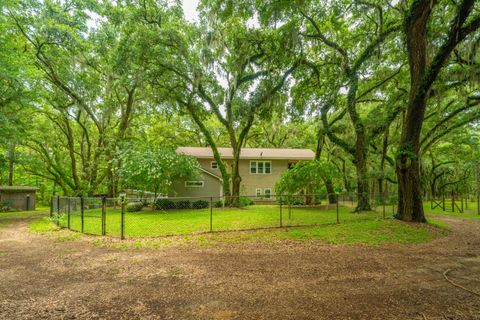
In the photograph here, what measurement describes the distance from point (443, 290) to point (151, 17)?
57.0ft

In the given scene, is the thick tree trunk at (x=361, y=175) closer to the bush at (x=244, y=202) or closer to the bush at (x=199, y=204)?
the bush at (x=244, y=202)

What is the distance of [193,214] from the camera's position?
44.5 feet

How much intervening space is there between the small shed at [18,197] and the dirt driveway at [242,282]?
1785 centimetres

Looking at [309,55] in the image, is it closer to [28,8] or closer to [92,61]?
[92,61]

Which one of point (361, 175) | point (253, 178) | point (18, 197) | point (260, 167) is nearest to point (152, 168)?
point (253, 178)

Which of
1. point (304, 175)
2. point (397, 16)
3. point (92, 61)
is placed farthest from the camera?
point (92, 61)

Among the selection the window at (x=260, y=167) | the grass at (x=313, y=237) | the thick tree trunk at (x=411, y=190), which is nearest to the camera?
the grass at (x=313, y=237)

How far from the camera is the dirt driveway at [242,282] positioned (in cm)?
324

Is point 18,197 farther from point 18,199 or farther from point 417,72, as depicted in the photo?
point 417,72

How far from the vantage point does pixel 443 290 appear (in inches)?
150

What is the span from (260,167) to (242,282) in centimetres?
1859

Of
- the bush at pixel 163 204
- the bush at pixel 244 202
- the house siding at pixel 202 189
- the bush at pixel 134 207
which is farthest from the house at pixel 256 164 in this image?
the bush at pixel 134 207

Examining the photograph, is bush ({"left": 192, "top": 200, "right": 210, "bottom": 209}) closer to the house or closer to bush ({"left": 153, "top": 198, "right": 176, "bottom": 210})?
bush ({"left": 153, "top": 198, "right": 176, "bottom": 210})

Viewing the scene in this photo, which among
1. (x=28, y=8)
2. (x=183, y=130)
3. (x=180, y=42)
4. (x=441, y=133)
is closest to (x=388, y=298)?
(x=180, y=42)
